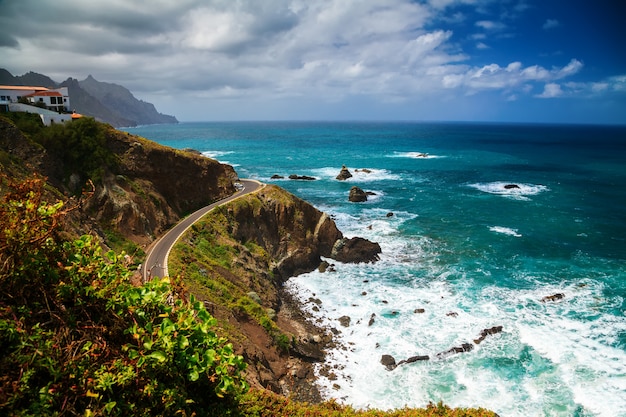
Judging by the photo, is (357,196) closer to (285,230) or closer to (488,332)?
(285,230)

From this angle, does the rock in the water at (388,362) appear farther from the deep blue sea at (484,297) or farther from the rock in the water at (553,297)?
the rock in the water at (553,297)

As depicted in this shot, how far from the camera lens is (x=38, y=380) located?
6.26 metres

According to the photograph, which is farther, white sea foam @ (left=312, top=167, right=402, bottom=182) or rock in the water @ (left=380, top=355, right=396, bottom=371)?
white sea foam @ (left=312, top=167, right=402, bottom=182)

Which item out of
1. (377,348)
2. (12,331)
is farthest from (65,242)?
(377,348)

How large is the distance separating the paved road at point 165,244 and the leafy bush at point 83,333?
63.7ft

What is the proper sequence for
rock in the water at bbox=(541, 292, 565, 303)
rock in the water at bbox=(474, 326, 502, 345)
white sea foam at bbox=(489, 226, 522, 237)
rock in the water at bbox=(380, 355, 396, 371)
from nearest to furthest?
rock in the water at bbox=(380, 355, 396, 371) < rock in the water at bbox=(474, 326, 502, 345) < rock in the water at bbox=(541, 292, 565, 303) < white sea foam at bbox=(489, 226, 522, 237)

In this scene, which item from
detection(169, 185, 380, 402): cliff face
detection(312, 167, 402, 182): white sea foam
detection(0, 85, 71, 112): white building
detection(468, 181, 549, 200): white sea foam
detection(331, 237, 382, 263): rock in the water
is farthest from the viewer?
detection(312, 167, 402, 182): white sea foam

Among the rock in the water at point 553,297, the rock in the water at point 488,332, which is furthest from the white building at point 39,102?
the rock in the water at point 553,297

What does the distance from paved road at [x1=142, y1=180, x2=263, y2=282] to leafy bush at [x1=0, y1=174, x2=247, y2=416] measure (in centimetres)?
1943

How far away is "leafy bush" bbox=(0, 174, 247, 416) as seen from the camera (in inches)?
243

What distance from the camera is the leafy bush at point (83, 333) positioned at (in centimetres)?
618

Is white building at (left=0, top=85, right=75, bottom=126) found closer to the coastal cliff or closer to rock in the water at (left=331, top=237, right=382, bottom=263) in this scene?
the coastal cliff

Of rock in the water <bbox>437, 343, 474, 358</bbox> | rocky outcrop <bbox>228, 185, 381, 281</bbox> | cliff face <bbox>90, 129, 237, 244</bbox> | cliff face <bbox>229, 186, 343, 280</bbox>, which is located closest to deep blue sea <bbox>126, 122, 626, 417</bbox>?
rock in the water <bbox>437, 343, 474, 358</bbox>

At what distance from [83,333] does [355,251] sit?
45.5m
